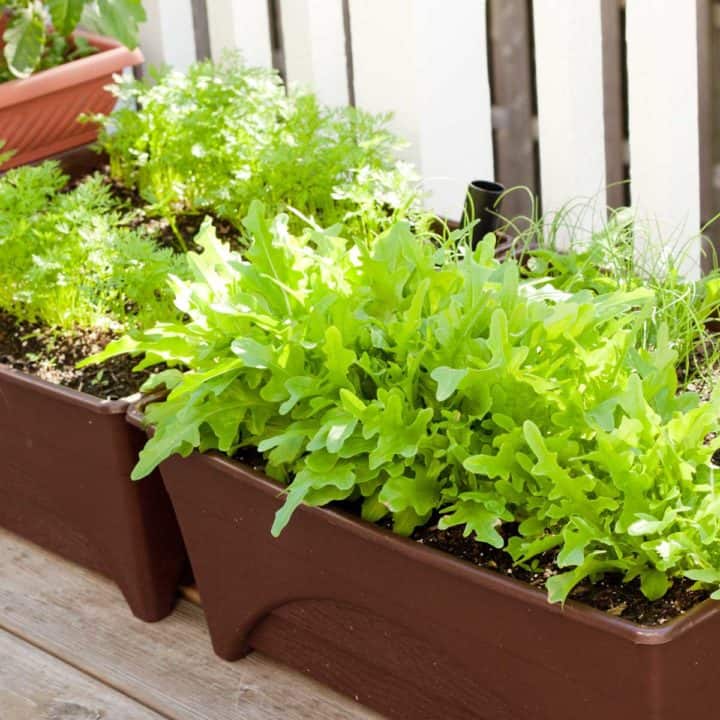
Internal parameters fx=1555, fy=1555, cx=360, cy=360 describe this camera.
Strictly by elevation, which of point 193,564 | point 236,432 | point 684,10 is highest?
point 684,10

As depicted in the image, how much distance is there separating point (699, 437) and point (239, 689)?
2.26ft

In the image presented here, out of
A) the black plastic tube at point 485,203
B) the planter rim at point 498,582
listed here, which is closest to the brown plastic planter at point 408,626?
the planter rim at point 498,582

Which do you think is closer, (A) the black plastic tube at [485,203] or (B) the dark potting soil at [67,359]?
(B) the dark potting soil at [67,359]

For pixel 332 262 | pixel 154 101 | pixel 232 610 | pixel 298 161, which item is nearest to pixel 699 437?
pixel 332 262

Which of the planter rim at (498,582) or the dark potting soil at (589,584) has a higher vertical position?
the planter rim at (498,582)

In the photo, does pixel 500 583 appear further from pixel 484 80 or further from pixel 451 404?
pixel 484 80

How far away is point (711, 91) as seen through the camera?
249 centimetres

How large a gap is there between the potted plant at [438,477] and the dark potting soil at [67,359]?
161 millimetres

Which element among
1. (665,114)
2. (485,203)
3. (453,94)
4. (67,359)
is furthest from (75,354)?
(665,114)

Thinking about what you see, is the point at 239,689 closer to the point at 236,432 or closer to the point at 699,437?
the point at 236,432

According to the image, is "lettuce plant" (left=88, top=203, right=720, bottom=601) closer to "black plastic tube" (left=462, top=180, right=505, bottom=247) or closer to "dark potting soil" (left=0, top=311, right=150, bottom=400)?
"dark potting soil" (left=0, top=311, right=150, bottom=400)

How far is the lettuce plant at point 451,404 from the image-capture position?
149cm

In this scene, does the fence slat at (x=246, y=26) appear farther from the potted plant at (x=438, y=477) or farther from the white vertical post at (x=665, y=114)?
the potted plant at (x=438, y=477)

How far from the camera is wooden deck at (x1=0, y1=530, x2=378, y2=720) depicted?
6.12 ft
